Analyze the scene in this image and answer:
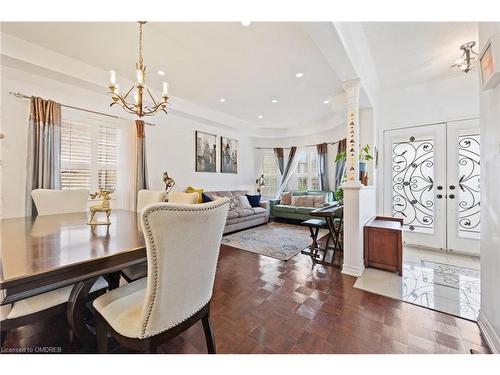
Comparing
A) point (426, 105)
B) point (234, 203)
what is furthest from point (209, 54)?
point (426, 105)

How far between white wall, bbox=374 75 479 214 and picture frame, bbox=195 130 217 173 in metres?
3.68

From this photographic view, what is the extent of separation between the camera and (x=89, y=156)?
3.37 meters

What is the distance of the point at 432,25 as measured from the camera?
2170 millimetres

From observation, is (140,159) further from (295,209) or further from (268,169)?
(268,169)

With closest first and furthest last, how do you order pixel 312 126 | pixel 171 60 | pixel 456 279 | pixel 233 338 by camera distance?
pixel 233 338 → pixel 456 279 → pixel 171 60 → pixel 312 126

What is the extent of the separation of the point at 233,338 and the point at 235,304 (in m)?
0.44

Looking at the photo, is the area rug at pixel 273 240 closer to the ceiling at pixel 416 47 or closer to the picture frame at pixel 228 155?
the picture frame at pixel 228 155

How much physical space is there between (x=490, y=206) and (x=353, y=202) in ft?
3.84

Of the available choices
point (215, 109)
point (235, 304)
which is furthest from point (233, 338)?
point (215, 109)

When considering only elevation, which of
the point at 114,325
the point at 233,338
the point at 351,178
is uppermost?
the point at 351,178

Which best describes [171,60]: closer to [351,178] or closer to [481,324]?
[351,178]

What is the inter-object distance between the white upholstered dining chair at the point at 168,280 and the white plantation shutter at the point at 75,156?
2.88 meters

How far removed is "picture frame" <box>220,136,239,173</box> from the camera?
567 centimetres

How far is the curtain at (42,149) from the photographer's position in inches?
106
